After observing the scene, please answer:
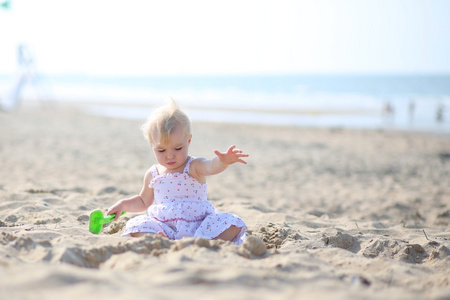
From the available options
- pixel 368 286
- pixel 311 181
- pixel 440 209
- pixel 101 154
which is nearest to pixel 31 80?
pixel 101 154

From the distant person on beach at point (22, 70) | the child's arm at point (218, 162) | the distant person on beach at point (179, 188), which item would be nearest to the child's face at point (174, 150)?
the distant person on beach at point (179, 188)

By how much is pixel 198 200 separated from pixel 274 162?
5209 mm

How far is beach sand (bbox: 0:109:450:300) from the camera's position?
1.86m

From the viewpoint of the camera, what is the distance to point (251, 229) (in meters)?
3.56

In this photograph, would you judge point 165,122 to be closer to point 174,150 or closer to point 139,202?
point 174,150

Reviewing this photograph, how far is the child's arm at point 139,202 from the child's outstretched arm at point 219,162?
420 mm

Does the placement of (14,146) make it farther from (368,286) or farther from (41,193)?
(368,286)

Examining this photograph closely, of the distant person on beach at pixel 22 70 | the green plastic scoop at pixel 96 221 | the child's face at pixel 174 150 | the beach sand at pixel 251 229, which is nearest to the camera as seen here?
the beach sand at pixel 251 229

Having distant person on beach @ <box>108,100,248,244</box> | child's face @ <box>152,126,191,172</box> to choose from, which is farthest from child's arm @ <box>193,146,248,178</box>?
child's face @ <box>152,126,191,172</box>

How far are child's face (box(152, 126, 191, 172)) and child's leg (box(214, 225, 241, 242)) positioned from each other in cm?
54

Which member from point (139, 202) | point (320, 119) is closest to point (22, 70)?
point (320, 119)

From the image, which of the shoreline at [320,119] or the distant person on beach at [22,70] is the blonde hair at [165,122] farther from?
the distant person on beach at [22,70]

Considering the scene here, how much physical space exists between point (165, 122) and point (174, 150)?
20cm

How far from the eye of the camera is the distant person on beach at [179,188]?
2.98 meters
